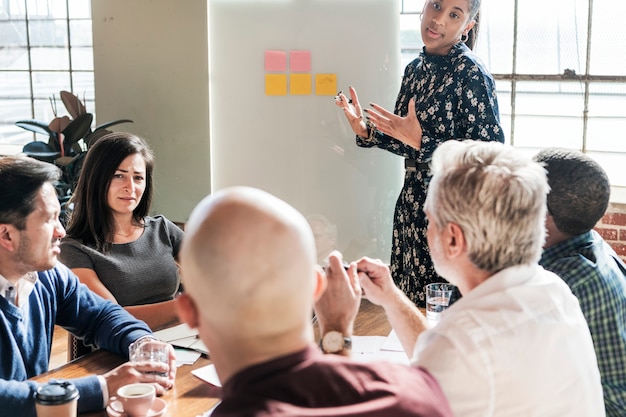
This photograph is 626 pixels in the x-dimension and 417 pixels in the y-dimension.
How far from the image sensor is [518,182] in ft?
4.95

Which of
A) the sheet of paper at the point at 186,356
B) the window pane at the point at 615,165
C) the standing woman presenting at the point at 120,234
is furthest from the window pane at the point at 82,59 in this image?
the sheet of paper at the point at 186,356

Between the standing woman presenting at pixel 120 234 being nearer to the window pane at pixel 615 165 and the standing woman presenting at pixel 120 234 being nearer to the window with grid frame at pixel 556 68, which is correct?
the window with grid frame at pixel 556 68

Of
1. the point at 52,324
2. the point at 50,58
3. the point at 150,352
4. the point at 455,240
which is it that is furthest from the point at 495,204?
the point at 50,58

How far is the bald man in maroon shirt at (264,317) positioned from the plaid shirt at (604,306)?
0.91 m

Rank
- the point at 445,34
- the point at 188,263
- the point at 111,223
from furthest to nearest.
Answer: the point at 445,34, the point at 111,223, the point at 188,263

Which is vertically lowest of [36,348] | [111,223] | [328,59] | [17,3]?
[36,348]

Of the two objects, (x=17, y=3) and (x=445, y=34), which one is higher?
(x=17, y=3)

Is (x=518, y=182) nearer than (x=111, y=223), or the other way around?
(x=518, y=182)

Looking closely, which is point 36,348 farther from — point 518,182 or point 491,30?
point 491,30

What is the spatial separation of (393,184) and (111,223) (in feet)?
6.12

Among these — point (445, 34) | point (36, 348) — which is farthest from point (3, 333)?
point (445, 34)

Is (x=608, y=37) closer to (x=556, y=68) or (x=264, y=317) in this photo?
(x=556, y=68)

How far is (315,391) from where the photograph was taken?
1.05 m

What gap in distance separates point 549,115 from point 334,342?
113 inches
